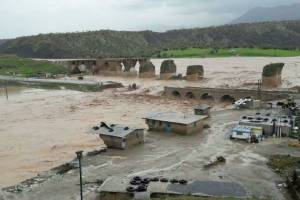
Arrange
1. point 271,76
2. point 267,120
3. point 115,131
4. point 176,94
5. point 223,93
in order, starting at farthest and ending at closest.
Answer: point 271,76 < point 176,94 < point 223,93 < point 267,120 < point 115,131

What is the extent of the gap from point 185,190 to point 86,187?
6450 mm

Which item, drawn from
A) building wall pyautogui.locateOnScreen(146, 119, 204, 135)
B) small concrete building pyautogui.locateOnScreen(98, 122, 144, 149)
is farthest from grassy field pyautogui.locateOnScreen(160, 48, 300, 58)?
small concrete building pyautogui.locateOnScreen(98, 122, 144, 149)

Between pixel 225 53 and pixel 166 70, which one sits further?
pixel 225 53

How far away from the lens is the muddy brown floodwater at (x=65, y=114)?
113 ft

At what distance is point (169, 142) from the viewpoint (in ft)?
118

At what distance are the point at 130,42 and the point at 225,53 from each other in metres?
62.6

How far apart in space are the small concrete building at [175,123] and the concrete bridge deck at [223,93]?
18.8 meters

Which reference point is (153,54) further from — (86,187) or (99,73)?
(86,187)

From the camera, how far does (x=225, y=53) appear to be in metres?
133

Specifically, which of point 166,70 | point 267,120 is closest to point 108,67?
point 166,70

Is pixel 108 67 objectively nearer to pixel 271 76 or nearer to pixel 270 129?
pixel 271 76

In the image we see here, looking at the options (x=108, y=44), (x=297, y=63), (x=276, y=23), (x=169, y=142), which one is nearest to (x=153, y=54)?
(x=108, y=44)

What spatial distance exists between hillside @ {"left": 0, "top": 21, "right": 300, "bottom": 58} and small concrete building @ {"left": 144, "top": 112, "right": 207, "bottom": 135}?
109185 millimetres

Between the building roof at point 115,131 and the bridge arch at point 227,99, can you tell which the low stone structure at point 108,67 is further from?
the building roof at point 115,131
